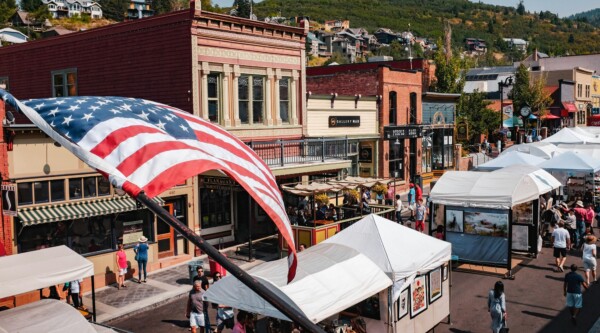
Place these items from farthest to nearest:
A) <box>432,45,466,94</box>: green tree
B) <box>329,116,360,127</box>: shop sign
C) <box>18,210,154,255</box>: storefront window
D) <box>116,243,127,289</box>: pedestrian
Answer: <box>432,45,466,94</box>: green tree → <box>329,116,360,127</box>: shop sign → <box>116,243,127,289</box>: pedestrian → <box>18,210,154,255</box>: storefront window

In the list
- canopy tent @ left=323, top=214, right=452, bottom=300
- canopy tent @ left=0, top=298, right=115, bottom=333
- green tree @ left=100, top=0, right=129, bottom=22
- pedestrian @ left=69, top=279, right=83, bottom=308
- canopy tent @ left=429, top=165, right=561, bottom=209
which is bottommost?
pedestrian @ left=69, top=279, right=83, bottom=308

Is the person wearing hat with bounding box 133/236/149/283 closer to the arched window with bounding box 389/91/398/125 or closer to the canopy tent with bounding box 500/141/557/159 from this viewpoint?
the arched window with bounding box 389/91/398/125

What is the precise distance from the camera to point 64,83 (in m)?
27.9

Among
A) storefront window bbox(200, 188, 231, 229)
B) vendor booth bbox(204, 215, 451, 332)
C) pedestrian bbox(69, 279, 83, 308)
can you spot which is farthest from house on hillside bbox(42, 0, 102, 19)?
vendor booth bbox(204, 215, 451, 332)

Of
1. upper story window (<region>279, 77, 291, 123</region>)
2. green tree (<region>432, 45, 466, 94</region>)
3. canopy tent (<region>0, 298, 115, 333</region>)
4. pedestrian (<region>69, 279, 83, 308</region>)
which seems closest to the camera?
canopy tent (<region>0, 298, 115, 333</region>)

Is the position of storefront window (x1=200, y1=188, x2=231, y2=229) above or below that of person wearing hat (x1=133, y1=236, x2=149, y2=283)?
above

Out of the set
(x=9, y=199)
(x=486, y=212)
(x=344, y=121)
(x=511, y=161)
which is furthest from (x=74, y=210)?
(x=511, y=161)

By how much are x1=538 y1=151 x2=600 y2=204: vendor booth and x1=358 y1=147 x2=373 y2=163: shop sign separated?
9.76 m

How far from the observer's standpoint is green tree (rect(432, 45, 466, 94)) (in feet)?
157

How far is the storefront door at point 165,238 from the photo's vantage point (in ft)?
69.3

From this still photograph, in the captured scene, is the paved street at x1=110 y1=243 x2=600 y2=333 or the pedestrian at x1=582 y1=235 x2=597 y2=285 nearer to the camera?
the paved street at x1=110 y1=243 x2=600 y2=333

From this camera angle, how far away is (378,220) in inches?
520

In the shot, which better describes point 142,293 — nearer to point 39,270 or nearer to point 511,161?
point 39,270

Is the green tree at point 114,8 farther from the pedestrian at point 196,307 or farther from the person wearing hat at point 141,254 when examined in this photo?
the pedestrian at point 196,307
